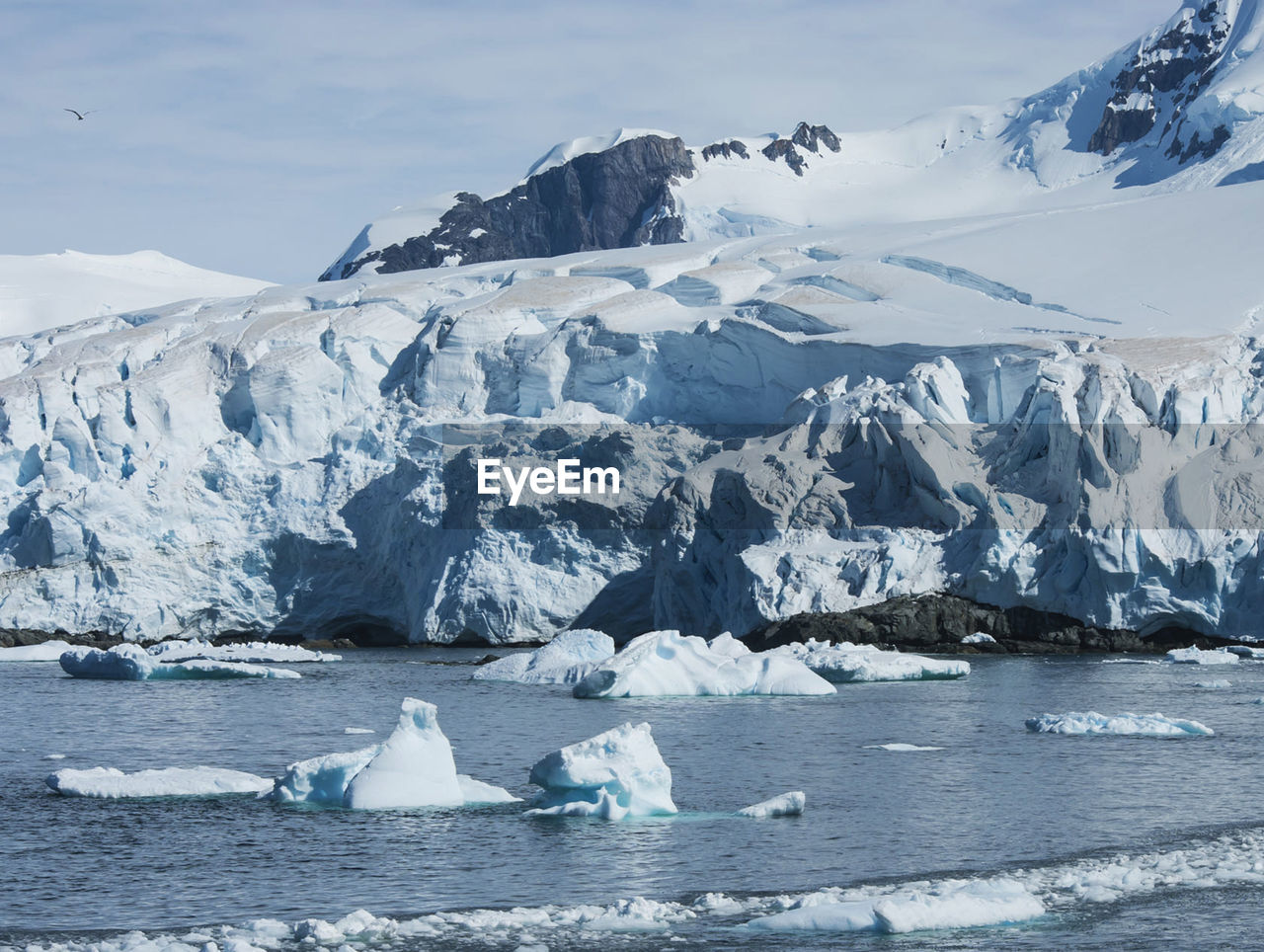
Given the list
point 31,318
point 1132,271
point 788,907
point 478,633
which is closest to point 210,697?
point 478,633

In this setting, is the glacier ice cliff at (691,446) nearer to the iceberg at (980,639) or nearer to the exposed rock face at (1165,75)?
the iceberg at (980,639)

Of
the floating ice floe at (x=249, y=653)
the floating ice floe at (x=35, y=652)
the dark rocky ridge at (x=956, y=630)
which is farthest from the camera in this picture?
the floating ice floe at (x=35, y=652)

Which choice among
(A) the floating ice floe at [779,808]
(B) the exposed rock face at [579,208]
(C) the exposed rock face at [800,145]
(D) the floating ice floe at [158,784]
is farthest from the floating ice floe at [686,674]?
(C) the exposed rock face at [800,145]

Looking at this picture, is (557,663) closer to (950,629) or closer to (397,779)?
(950,629)

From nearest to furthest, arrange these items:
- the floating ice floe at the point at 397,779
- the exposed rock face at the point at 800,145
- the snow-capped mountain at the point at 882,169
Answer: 1. the floating ice floe at the point at 397,779
2. the snow-capped mountain at the point at 882,169
3. the exposed rock face at the point at 800,145

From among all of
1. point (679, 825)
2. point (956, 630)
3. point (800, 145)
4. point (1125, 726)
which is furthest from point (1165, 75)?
point (679, 825)

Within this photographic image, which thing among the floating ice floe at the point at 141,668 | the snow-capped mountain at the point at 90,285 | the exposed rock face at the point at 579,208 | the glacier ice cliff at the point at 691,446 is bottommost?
the floating ice floe at the point at 141,668

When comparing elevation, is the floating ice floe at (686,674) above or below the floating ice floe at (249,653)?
above

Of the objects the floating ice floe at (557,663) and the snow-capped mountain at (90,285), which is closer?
the floating ice floe at (557,663)

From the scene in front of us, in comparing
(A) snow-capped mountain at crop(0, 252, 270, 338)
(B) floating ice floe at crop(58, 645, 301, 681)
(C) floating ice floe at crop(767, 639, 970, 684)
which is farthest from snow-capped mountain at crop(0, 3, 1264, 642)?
(A) snow-capped mountain at crop(0, 252, 270, 338)

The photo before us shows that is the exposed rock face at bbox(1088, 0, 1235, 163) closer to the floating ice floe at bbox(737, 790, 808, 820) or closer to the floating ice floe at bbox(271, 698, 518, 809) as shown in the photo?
the floating ice floe at bbox(737, 790, 808, 820)
